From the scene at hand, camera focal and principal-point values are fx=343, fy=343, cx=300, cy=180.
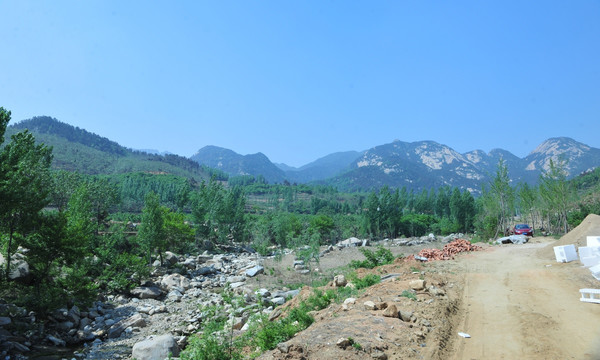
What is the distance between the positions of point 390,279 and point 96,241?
98.9ft

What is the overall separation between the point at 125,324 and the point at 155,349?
7.27m

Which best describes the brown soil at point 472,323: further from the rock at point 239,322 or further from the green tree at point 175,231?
the green tree at point 175,231

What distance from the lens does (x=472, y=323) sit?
10.4 m

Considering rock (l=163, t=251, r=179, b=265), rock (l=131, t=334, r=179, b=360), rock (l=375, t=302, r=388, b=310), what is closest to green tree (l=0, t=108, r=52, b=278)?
rock (l=131, t=334, r=179, b=360)

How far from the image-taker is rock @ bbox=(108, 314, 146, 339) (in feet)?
59.8

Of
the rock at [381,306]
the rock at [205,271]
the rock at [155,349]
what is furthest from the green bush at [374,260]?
the rock at [205,271]

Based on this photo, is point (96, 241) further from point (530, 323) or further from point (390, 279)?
point (530, 323)

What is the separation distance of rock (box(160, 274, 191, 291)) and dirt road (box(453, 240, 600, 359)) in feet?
72.3

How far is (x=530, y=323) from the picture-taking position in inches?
392

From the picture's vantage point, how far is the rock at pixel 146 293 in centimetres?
2541

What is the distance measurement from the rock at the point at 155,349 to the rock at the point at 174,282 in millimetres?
15033

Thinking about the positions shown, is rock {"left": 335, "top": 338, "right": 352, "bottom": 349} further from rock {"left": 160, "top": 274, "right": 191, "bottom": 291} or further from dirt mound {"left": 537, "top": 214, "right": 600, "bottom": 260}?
rock {"left": 160, "top": 274, "right": 191, "bottom": 291}

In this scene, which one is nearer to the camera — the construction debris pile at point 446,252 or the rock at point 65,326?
the rock at point 65,326

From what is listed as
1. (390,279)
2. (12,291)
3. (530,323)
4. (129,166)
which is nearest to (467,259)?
(390,279)
